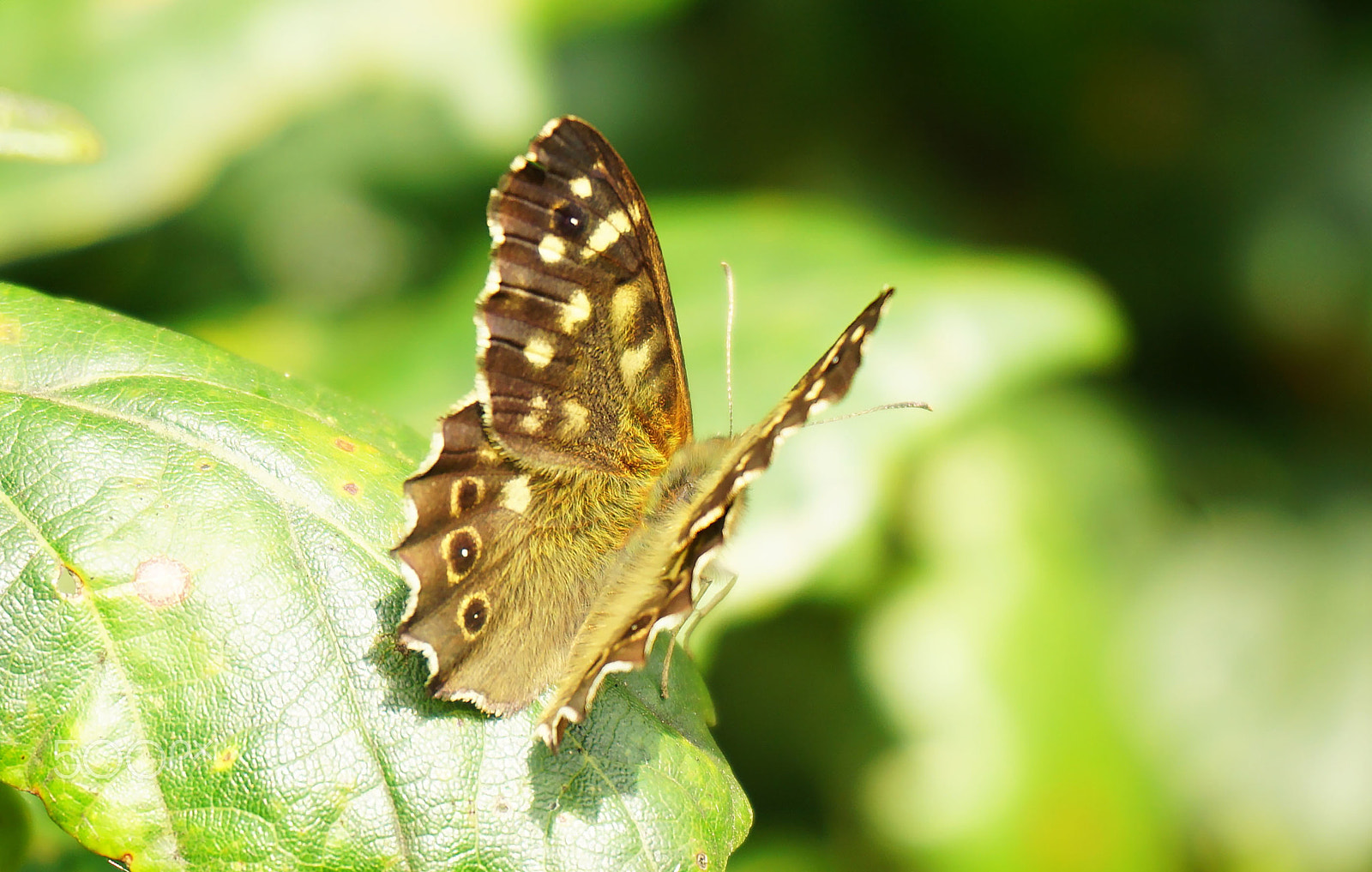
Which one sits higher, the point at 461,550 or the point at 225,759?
the point at 461,550

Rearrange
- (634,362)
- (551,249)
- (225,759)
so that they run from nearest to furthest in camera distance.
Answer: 1. (225,759)
2. (551,249)
3. (634,362)

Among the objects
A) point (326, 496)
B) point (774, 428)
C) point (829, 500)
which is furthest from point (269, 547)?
point (829, 500)

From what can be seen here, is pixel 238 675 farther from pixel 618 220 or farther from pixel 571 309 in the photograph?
pixel 618 220

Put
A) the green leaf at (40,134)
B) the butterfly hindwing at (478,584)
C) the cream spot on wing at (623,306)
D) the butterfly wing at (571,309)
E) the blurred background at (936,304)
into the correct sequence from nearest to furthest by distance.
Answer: the butterfly hindwing at (478,584)
the green leaf at (40,134)
the butterfly wing at (571,309)
the cream spot on wing at (623,306)
the blurred background at (936,304)

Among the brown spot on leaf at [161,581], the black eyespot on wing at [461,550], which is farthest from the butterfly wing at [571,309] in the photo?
the brown spot on leaf at [161,581]

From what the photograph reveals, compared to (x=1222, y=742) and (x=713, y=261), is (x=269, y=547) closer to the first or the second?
(x=713, y=261)

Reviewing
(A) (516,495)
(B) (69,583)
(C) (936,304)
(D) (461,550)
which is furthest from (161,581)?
(C) (936,304)

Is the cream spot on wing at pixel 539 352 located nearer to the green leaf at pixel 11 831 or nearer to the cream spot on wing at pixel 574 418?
the cream spot on wing at pixel 574 418
